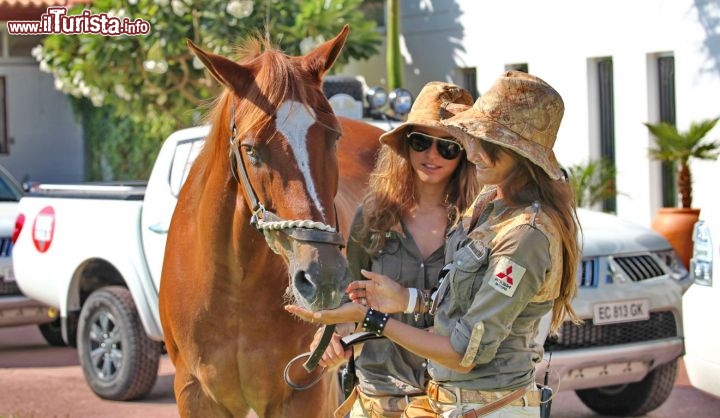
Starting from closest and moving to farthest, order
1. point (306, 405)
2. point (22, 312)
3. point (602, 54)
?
1. point (306, 405)
2. point (22, 312)
3. point (602, 54)

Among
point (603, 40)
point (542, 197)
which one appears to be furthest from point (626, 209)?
point (542, 197)

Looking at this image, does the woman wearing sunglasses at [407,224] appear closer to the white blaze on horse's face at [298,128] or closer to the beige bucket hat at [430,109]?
the beige bucket hat at [430,109]

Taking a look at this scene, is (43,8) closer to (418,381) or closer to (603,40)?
(603,40)

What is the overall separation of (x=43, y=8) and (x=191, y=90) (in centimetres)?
→ 566

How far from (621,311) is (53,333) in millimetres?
6202

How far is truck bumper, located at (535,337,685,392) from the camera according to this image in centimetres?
711

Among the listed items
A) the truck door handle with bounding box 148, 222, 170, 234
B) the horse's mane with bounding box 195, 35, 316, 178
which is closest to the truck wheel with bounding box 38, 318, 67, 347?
the truck door handle with bounding box 148, 222, 170, 234

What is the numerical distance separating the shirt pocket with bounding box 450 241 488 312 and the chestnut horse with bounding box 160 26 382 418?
63 cm

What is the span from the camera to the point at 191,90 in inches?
597

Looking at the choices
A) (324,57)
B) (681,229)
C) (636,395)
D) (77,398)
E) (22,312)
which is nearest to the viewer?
(324,57)

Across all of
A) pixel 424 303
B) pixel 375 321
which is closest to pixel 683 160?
pixel 424 303

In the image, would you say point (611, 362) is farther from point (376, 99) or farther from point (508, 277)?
point (508, 277)

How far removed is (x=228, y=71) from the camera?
184 inches

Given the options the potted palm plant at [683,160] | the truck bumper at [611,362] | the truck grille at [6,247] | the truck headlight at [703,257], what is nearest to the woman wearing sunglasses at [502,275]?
the truck headlight at [703,257]
